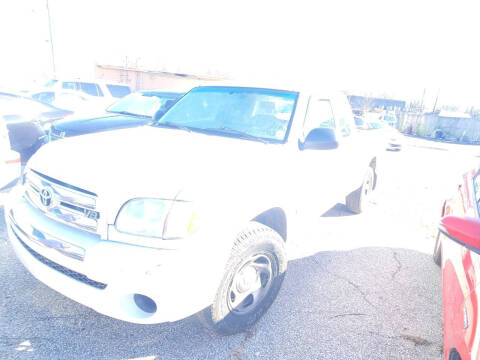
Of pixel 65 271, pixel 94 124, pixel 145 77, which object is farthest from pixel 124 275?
pixel 145 77

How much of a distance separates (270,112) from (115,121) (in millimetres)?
3921

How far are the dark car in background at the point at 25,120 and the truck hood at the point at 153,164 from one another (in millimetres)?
2780

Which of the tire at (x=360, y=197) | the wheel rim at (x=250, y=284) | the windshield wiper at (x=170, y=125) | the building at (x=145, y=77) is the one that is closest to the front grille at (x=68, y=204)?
the wheel rim at (x=250, y=284)

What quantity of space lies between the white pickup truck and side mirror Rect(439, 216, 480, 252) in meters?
1.09

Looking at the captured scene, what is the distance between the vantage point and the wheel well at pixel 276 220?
2.44 meters

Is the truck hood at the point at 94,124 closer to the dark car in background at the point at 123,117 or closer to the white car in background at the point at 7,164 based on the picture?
the dark car in background at the point at 123,117

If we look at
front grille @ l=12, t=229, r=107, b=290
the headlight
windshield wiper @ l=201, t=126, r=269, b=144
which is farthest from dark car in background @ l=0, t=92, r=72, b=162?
the headlight

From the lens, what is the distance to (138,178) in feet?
5.95

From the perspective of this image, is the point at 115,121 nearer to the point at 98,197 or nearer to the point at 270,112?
the point at 270,112

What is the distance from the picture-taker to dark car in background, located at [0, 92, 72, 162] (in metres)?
4.62

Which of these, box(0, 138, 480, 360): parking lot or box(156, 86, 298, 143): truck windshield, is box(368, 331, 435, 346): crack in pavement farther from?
box(156, 86, 298, 143): truck windshield

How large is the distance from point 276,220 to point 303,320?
862mm

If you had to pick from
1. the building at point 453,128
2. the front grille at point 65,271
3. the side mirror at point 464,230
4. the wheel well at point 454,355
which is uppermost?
the side mirror at point 464,230

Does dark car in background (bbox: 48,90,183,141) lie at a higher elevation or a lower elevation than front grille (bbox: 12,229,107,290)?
higher
